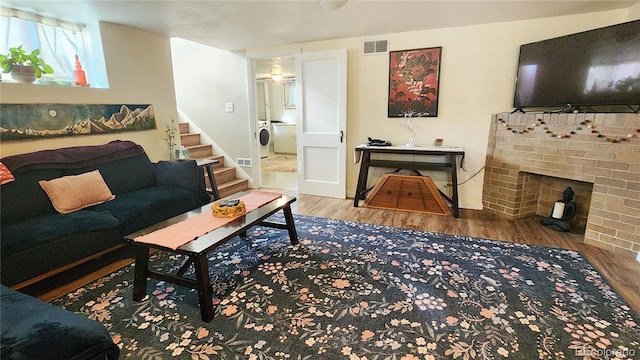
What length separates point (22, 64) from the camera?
97.9 inches

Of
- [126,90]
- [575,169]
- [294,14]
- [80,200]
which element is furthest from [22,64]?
[575,169]

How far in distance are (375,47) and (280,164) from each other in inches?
151

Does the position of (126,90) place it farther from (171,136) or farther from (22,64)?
(22,64)

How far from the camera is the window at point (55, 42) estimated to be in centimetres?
261

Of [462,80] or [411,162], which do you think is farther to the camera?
[411,162]

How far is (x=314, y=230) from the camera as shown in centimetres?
305

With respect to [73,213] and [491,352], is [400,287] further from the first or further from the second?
[73,213]

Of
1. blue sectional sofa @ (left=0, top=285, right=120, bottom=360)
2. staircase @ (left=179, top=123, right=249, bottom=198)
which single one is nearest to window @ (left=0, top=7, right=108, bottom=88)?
staircase @ (left=179, top=123, right=249, bottom=198)

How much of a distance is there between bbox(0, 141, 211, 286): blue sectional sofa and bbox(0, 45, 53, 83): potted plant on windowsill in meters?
0.65

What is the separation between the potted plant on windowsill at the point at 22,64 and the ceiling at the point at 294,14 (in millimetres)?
421

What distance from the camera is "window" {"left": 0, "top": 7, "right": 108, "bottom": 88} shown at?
261 centimetres

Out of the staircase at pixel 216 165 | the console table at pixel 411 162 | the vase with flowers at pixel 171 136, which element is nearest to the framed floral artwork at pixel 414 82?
the console table at pixel 411 162

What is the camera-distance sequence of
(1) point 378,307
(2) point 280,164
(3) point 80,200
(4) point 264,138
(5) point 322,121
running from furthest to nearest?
(4) point 264,138 → (2) point 280,164 → (5) point 322,121 → (3) point 80,200 → (1) point 378,307

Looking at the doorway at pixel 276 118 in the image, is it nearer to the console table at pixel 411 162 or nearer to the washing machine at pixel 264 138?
the washing machine at pixel 264 138
